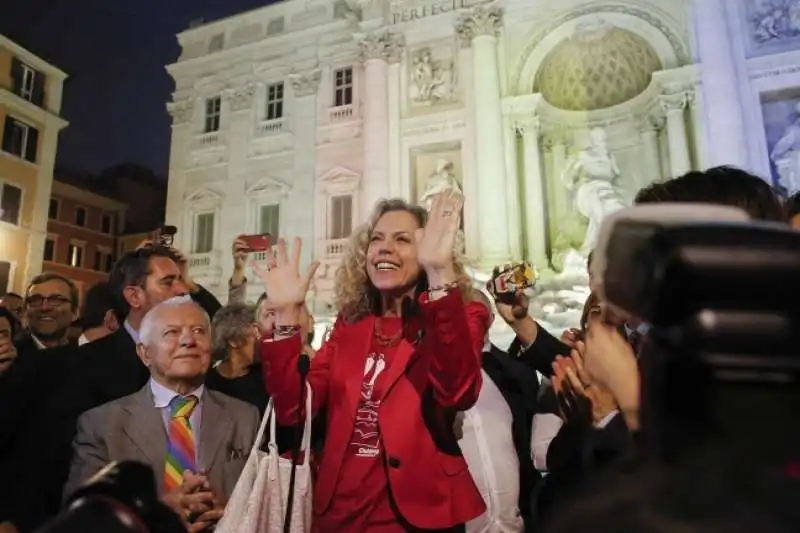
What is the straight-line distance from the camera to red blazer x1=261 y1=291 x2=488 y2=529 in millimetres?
1636

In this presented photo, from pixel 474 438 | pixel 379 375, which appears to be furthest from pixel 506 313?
pixel 379 375

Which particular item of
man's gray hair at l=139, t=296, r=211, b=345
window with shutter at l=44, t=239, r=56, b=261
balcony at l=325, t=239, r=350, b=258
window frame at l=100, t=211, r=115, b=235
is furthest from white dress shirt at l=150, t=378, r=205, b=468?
window frame at l=100, t=211, r=115, b=235

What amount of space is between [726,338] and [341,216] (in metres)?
12.8

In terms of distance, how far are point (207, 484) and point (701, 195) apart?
1677 mm

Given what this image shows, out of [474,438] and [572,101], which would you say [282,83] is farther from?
[474,438]

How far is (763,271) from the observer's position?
38 cm

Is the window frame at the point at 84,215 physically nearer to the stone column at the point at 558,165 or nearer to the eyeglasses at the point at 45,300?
the stone column at the point at 558,165

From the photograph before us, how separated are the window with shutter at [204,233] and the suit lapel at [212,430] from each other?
41.9ft

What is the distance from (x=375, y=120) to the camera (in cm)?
1207

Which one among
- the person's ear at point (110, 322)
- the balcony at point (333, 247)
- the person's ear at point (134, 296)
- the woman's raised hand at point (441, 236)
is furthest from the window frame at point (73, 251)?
the woman's raised hand at point (441, 236)

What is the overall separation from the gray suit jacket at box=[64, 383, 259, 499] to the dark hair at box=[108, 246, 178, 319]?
0.89m

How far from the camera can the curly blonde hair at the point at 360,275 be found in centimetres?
214

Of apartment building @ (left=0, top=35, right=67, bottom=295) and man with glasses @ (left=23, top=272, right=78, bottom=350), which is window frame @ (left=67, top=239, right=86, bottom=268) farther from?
man with glasses @ (left=23, top=272, right=78, bottom=350)

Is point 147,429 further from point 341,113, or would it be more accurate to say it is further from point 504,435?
point 341,113
